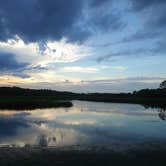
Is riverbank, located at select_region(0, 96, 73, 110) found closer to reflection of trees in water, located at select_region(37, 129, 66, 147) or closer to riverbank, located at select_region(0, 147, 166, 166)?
reflection of trees in water, located at select_region(37, 129, 66, 147)

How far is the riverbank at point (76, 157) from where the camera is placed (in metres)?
12.1

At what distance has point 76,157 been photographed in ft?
42.9

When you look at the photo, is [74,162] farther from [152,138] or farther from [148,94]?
[148,94]

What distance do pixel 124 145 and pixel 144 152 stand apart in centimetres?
208

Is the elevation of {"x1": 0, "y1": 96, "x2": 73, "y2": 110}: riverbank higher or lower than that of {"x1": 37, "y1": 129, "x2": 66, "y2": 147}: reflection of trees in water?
higher

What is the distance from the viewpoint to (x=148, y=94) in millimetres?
121250

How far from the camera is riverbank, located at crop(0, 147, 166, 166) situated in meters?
12.1

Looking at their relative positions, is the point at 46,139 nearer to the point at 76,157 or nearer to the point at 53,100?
the point at 76,157

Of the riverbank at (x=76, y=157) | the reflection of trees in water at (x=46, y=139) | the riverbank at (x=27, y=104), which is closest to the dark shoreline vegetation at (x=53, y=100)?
the riverbank at (x=27, y=104)

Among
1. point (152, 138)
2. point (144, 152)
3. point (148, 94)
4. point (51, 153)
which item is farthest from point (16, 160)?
point (148, 94)

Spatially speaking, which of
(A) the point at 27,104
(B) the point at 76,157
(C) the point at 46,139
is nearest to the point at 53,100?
(A) the point at 27,104

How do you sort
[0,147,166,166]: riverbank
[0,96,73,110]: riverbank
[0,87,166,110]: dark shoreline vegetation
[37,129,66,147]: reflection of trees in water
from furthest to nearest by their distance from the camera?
[0,87,166,110]: dark shoreline vegetation → [0,96,73,110]: riverbank → [37,129,66,147]: reflection of trees in water → [0,147,166,166]: riverbank

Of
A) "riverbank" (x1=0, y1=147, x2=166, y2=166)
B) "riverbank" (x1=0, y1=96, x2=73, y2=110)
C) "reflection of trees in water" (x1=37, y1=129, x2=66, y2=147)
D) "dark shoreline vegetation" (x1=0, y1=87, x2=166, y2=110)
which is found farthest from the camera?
"dark shoreline vegetation" (x1=0, y1=87, x2=166, y2=110)

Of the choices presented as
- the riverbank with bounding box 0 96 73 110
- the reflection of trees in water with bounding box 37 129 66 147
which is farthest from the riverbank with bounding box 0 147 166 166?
the riverbank with bounding box 0 96 73 110
